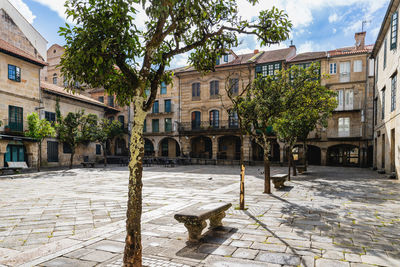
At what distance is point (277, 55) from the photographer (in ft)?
96.6

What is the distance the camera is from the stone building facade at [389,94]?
14.1m

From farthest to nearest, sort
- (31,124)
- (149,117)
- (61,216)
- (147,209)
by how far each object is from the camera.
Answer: (149,117) < (31,124) < (147,209) < (61,216)

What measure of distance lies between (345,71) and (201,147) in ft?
56.5

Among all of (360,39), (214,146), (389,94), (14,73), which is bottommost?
(214,146)

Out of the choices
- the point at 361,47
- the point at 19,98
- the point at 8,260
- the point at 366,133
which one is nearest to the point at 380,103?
the point at 366,133

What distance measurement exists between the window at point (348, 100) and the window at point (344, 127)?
1149 mm

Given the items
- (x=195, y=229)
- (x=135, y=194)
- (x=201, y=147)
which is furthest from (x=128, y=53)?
(x=201, y=147)

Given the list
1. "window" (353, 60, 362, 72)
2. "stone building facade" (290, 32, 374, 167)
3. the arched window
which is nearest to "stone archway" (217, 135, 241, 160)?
the arched window

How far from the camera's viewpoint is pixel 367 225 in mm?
5449

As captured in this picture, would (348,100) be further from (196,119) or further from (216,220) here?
(216,220)

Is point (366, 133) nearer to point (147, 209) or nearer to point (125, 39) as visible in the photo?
point (147, 209)

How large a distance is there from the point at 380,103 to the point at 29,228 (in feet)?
71.1

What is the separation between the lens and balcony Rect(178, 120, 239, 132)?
95.0 feet

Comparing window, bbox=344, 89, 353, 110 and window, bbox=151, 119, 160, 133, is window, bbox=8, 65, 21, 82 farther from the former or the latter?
window, bbox=344, 89, 353, 110
